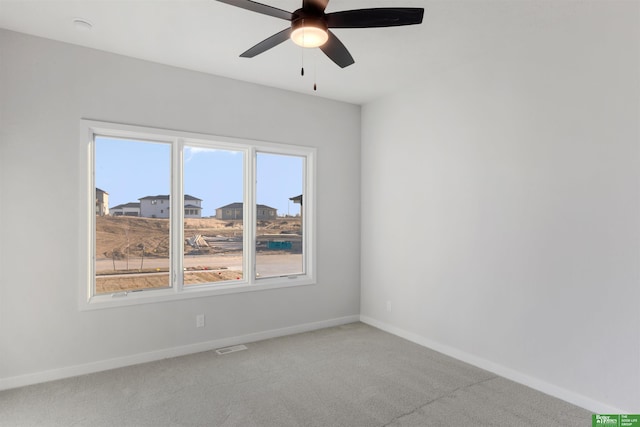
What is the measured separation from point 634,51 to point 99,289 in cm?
463

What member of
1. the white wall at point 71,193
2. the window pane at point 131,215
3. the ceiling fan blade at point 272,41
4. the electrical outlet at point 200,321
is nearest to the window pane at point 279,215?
the white wall at point 71,193

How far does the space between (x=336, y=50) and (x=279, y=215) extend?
2.34 metres

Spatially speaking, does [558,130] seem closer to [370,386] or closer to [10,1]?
[370,386]

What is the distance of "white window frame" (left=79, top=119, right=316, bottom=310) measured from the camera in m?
3.21

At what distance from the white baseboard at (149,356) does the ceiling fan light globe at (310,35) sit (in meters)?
3.03

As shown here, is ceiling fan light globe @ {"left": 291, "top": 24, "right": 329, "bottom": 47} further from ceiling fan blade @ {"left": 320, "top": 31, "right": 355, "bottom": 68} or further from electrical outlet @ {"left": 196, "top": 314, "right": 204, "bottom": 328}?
electrical outlet @ {"left": 196, "top": 314, "right": 204, "bottom": 328}

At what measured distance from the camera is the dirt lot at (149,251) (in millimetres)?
3416

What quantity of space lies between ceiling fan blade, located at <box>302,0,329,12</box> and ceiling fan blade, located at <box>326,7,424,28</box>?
0.19 feet

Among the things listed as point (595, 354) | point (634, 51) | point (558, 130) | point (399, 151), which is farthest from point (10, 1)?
point (595, 354)

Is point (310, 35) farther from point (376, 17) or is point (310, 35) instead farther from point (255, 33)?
point (255, 33)

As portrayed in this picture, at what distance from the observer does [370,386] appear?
9.62ft

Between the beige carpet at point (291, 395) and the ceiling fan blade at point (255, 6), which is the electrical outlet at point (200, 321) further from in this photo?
the ceiling fan blade at point (255, 6)

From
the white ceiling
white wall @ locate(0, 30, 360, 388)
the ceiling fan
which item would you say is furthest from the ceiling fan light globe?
white wall @ locate(0, 30, 360, 388)

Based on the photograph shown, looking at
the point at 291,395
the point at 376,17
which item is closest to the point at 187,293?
the point at 291,395
